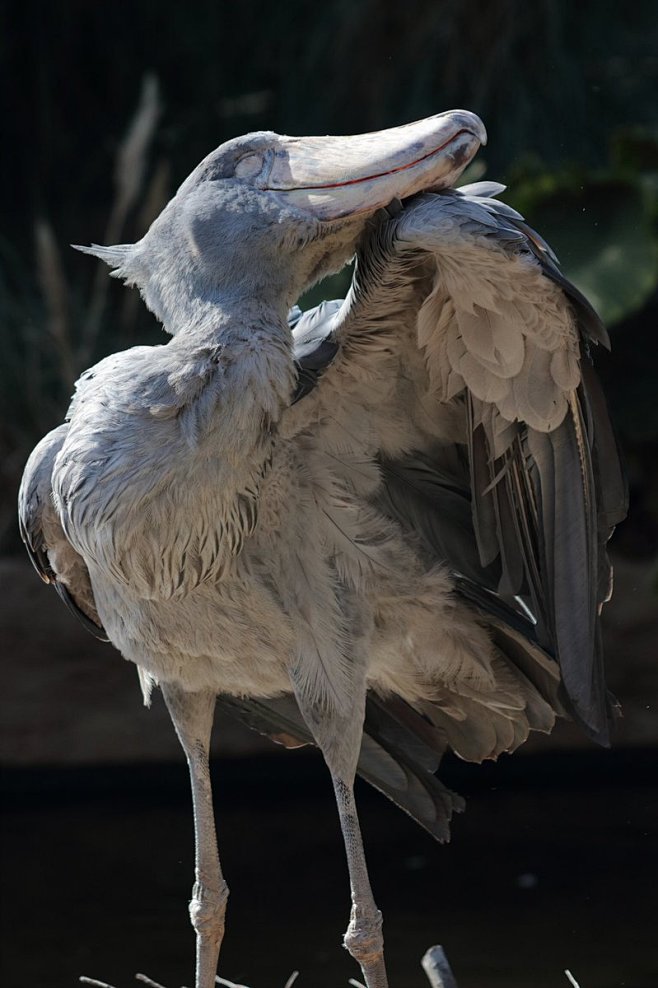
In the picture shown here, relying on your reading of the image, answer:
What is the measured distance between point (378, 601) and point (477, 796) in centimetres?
258

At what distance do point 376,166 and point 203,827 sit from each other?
1.21m

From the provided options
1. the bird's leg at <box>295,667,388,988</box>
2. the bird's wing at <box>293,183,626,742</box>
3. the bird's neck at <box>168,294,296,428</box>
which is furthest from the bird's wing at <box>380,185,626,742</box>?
the bird's leg at <box>295,667,388,988</box>

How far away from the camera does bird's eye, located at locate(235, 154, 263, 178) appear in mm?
2391

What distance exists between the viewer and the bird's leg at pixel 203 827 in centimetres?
276

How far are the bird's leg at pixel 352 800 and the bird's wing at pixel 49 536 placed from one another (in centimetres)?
50

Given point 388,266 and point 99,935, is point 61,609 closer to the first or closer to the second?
point 99,935

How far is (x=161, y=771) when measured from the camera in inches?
201

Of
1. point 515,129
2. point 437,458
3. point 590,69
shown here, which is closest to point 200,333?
point 437,458

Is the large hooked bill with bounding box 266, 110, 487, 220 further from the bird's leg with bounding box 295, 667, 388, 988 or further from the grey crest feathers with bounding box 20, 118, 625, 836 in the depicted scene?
the bird's leg with bounding box 295, 667, 388, 988

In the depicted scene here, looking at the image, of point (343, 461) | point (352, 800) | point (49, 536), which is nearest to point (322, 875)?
point (352, 800)

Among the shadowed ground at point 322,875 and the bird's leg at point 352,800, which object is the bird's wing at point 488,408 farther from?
the shadowed ground at point 322,875

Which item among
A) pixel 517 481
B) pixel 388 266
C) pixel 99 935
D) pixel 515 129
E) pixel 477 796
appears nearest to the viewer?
pixel 388 266

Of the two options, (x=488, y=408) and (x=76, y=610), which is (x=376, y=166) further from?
(x=76, y=610)

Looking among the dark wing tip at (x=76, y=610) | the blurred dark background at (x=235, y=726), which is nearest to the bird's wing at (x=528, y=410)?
the dark wing tip at (x=76, y=610)
